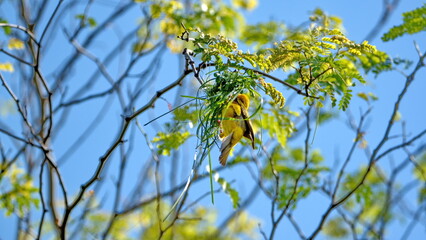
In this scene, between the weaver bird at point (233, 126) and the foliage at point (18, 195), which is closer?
the weaver bird at point (233, 126)

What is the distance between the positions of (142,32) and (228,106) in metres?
3.98

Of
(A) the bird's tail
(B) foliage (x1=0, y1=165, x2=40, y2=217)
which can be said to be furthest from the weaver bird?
(B) foliage (x1=0, y1=165, x2=40, y2=217)

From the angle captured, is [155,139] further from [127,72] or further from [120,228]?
[120,228]

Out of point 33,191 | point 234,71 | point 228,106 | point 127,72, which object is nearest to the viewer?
point 228,106

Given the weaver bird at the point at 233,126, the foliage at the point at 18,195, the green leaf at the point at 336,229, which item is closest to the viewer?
the weaver bird at the point at 233,126

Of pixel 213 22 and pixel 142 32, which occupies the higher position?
pixel 142 32

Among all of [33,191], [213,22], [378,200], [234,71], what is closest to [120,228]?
[33,191]

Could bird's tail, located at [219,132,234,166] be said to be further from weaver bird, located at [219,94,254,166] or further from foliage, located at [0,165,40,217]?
foliage, located at [0,165,40,217]

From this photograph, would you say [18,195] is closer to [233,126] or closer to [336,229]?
[233,126]

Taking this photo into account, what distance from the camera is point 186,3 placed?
5637 mm

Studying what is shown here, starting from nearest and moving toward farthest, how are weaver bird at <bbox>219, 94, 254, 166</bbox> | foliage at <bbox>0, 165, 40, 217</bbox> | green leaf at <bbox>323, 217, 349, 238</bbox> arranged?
weaver bird at <bbox>219, 94, 254, 166</bbox> < foliage at <bbox>0, 165, 40, 217</bbox> < green leaf at <bbox>323, 217, 349, 238</bbox>

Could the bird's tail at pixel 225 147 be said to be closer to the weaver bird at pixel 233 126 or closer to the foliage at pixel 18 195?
the weaver bird at pixel 233 126

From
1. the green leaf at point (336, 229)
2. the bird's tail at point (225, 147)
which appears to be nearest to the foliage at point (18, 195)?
the bird's tail at point (225, 147)

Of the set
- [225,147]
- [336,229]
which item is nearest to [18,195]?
[225,147]
